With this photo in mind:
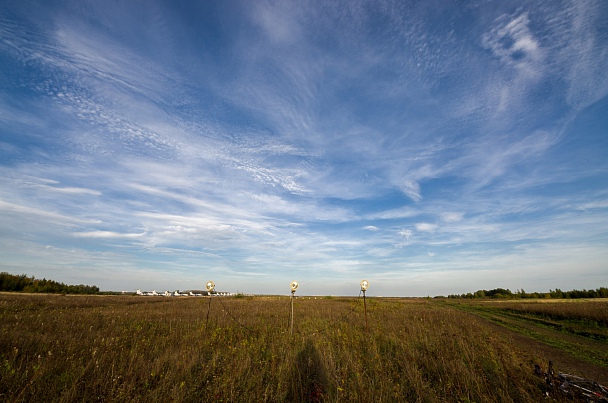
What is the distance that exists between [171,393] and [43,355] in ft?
14.1

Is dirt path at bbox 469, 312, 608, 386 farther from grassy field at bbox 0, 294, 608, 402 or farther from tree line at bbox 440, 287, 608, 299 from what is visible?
tree line at bbox 440, 287, 608, 299

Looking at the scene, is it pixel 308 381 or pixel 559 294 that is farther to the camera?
pixel 559 294

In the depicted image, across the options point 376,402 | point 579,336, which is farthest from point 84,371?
point 579,336

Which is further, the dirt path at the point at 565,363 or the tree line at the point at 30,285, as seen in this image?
the tree line at the point at 30,285

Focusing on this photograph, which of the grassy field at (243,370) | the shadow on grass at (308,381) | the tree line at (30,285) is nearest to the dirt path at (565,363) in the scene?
the grassy field at (243,370)

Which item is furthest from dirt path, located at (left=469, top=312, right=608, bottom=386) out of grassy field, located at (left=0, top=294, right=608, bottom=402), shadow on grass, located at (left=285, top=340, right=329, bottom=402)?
shadow on grass, located at (left=285, top=340, right=329, bottom=402)

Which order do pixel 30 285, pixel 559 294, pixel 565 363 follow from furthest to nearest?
pixel 559 294 → pixel 30 285 → pixel 565 363

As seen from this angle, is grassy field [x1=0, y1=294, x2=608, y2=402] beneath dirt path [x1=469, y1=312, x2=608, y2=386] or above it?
above

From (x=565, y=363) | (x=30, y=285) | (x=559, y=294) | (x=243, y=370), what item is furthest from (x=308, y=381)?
(x=559, y=294)

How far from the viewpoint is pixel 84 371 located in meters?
5.34

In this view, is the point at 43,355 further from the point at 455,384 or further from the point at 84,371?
the point at 455,384

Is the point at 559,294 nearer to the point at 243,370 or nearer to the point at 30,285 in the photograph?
the point at 243,370

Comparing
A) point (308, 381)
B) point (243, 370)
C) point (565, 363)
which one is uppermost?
point (243, 370)

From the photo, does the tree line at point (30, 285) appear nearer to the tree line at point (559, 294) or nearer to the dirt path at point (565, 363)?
the dirt path at point (565, 363)
